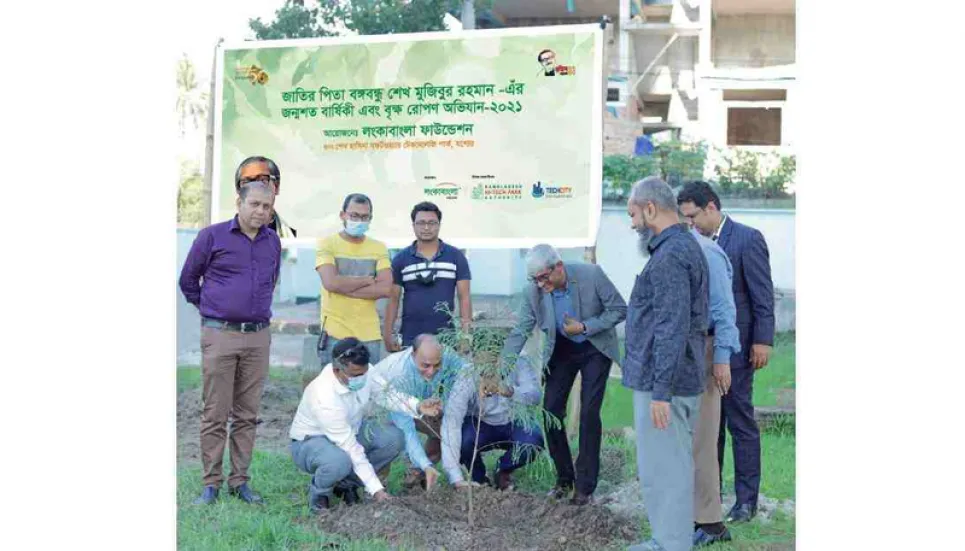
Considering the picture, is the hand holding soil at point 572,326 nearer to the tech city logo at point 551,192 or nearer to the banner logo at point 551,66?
the tech city logo at point 551,192

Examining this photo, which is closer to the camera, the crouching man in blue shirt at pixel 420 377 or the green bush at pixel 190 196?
the crouching man in blue shirt at pixel 420 377

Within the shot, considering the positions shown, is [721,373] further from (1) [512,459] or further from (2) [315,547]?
(2) [315,547]

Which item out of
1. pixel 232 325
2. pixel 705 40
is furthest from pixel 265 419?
pixel 705 40

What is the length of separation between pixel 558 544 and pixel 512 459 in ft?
1.99

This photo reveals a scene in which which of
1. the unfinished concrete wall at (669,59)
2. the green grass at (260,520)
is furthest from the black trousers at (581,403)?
the unfinished concrete wall at (669,59)

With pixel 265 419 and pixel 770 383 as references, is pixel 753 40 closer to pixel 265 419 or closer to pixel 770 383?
pixel 770 383

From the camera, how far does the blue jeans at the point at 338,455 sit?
17.8ft

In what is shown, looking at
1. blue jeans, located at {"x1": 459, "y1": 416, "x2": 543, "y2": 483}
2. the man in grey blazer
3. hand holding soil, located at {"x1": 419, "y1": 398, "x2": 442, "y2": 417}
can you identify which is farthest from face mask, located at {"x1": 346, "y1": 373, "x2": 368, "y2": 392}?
the man in grey blazer

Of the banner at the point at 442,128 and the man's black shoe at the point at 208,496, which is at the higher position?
the banner at the point at 442,128

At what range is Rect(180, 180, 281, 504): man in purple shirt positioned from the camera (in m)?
5.63

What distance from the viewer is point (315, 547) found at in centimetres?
515

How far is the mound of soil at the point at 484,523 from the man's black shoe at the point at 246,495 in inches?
17.7

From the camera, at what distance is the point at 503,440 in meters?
5.64

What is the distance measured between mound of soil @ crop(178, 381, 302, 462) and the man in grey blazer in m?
1.81
